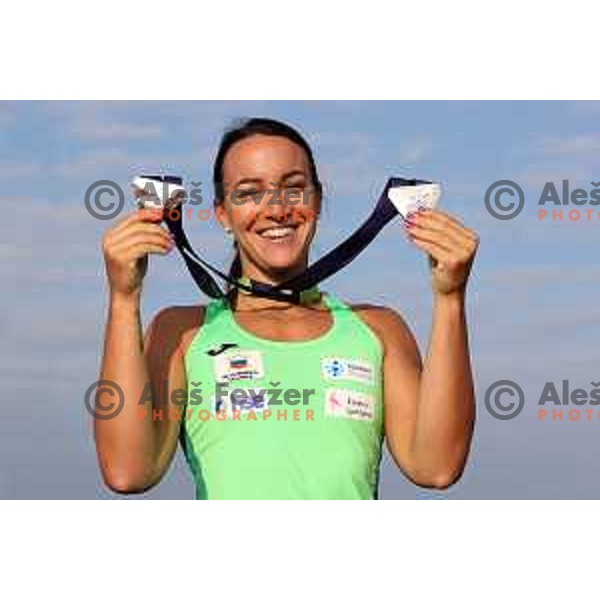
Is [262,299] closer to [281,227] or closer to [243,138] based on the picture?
[281,227]

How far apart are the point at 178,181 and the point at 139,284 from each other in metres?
0.33

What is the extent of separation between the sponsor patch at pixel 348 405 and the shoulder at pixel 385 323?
0.19m

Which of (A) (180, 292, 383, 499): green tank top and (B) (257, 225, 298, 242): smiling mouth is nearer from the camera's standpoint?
(A) (180, 292, 383, 499): green tank top

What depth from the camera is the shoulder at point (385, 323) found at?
356 centimetres

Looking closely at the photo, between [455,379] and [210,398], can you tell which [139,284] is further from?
[455,379]

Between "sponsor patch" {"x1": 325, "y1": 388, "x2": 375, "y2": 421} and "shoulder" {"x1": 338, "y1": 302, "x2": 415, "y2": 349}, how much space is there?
0.63 feet

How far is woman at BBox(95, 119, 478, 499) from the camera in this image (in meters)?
3.32

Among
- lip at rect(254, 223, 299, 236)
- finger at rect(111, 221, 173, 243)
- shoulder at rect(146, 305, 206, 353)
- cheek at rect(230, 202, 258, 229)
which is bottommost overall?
shoulder at rect(146, 305, 206, 353)

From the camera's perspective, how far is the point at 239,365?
136 inches

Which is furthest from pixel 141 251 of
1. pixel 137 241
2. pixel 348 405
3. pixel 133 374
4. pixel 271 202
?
pixel 348 405

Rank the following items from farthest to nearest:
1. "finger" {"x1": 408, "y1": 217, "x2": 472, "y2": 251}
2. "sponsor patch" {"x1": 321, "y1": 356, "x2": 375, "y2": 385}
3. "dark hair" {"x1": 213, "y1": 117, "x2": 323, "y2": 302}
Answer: "dark hair" {"x1": 213, "y1": 117, "x2": 323, "y2": 302} < "sponsor patch" {"x1": 321, "y1": 356, "x2": 375, "y2": 385} < "finger" {"x1": 408, "y1": 217, "x2": 472, "y2": 251}

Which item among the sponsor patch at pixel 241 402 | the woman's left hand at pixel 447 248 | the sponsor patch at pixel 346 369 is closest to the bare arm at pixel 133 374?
the sponsor patch at pixel 241 402

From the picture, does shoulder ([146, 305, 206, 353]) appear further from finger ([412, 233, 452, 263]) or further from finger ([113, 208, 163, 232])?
finger ([412, 233, 452, 263])

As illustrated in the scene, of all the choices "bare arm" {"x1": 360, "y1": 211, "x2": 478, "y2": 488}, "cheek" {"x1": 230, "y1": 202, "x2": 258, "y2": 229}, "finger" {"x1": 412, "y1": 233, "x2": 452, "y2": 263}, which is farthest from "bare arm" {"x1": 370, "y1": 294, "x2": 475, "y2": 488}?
"cheek" {"x1": 230, "y1": 202, "x2": 258, "y2": 229}
